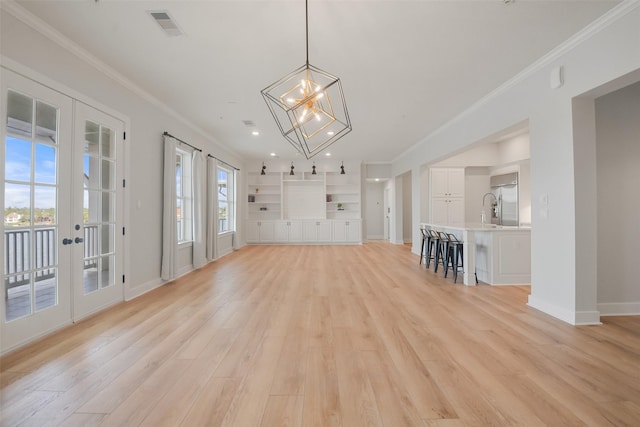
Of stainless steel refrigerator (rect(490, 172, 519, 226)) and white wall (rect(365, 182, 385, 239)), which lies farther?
white wall (rect(365, 182, 385, 239))

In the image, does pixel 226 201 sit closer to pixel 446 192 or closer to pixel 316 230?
pixel 316 230

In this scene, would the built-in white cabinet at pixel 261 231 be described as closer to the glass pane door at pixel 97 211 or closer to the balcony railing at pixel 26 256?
the glass pane door at pixel 97 211

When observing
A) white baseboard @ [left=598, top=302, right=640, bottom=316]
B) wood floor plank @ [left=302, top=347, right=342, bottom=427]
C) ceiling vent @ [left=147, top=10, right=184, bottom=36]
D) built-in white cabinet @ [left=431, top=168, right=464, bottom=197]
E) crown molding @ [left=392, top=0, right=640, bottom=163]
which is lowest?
wood floor plank @ [left=302, top=347, right=342, bottom=427]

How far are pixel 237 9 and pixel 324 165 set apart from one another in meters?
7.24

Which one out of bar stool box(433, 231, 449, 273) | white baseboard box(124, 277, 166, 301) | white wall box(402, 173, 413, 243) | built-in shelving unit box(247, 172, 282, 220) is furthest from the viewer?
white wall box(402, 173, 413, 243)

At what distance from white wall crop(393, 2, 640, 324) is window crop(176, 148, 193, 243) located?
5510 millimetres

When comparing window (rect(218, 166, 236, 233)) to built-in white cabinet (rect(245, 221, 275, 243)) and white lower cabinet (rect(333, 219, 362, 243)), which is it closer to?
built-in white cabinet (rect(245, 221, 275, 243))

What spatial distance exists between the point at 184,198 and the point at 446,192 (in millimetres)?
6524

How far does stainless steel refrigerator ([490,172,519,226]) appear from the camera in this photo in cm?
674

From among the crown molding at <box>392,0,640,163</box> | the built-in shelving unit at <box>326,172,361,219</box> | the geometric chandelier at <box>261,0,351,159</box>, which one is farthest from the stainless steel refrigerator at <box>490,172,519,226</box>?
the geometric chandelier at <box>261,0,351,159</box>

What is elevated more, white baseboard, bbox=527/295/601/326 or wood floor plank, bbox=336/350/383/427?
white baseboard, bbox=527/295/601/326

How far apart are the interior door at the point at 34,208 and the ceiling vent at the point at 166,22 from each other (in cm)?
125

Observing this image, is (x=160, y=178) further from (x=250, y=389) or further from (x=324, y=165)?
(x=324, y=165)

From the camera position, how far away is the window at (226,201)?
24.5ft
